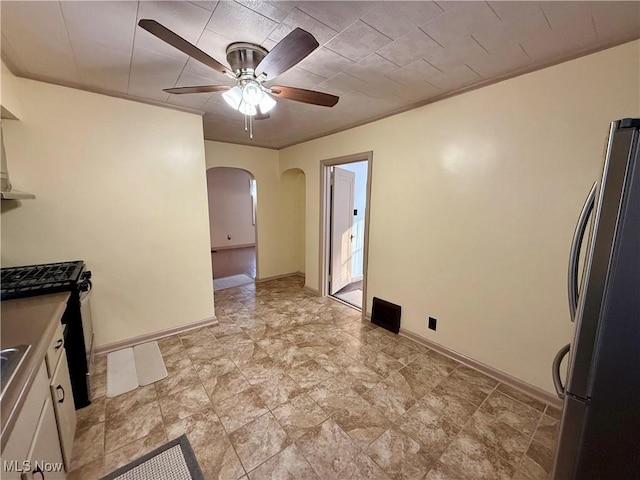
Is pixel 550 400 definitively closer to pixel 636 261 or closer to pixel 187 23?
pixel 636 261

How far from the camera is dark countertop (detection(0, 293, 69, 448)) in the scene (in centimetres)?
81

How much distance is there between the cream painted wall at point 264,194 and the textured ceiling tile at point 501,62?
3426 millimetres

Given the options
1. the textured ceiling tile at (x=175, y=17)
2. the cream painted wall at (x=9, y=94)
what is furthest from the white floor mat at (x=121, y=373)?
the textured ceiling tile at (x=175, y=17)

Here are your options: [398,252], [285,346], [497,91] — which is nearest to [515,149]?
[497,91]

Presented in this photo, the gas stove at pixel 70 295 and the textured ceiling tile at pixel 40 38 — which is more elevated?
the textured ceiling tile at pixel 40 38

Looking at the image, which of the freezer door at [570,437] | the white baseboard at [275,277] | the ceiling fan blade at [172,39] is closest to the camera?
the freezer door at [570,437]

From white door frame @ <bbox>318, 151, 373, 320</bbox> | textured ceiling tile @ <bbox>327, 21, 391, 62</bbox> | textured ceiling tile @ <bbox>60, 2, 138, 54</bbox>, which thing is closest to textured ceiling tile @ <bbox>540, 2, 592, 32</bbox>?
textured ceiling tile @ <bbox>327, 21, 391, 62</bbox>

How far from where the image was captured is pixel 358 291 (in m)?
4.46

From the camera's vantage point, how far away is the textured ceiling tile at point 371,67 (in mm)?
1764

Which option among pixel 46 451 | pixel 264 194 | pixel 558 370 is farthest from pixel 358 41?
pixel 264 194

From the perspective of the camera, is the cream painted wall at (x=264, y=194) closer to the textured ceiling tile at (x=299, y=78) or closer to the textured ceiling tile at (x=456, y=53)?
the textured ceiling tile at (x=299, y=78)

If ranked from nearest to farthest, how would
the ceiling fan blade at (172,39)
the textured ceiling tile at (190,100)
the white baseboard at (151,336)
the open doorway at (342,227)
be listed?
1. the ceiling fan blade at (172,39)
2. the textured ceiling tile at (190,100)
3. the white baseboard at (151,336)
4. the open doorway at (342,227)

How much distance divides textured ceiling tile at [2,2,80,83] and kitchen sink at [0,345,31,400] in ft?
5.35

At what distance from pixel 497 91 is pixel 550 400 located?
2434 millimetres
